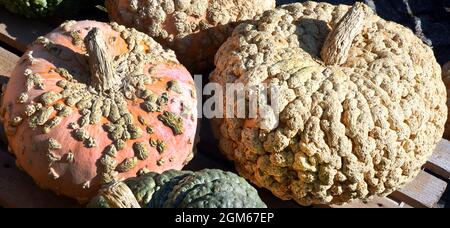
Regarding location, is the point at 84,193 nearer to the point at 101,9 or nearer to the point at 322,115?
the point at 322,115

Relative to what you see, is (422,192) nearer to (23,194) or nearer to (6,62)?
(23,194)

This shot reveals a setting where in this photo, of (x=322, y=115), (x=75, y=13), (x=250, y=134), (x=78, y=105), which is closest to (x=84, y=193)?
(x=78, y=105)

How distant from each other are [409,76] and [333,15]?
409 millimetres

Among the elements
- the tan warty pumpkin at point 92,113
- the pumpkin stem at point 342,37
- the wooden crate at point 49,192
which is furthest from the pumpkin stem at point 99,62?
the pumpkin stem at point 342,37

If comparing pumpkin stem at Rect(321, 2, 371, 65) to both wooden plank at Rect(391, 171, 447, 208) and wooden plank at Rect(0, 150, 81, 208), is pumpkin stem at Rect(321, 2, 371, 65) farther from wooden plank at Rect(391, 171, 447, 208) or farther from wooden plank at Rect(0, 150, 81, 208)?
wooden plank at Rect(0, 150, 81, 208)

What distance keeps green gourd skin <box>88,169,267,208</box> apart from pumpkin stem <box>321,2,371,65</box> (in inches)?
23.9

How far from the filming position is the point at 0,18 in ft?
9.61

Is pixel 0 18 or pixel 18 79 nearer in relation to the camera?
pixel 18 79

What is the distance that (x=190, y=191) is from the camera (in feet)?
6.65

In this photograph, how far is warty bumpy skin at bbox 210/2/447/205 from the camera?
7.38 ft

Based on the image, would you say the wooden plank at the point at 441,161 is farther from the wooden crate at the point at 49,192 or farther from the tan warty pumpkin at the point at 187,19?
the tan warty pumpkin at the point at 187,19

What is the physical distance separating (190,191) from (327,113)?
56 cm

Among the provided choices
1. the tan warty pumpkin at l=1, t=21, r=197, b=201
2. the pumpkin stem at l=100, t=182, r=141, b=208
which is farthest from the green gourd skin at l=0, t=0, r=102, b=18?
the pumpkin stem at l=100, t=182, r=141, b=208
